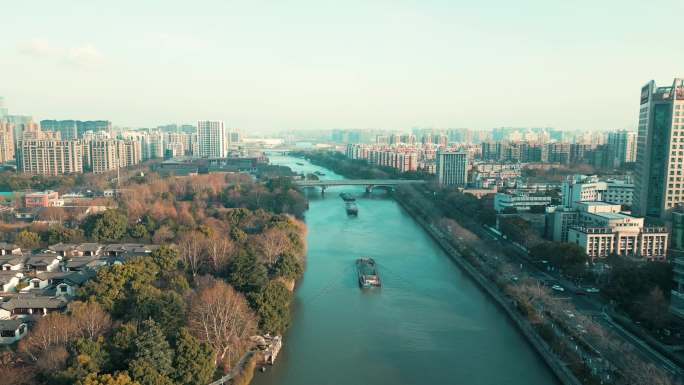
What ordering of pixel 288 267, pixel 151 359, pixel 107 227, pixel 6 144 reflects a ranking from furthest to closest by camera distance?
pixel 6 144
pixel 107 227
pixel 288 267
pixel 151 359

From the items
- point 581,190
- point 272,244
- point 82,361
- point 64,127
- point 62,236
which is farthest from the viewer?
point 64,127

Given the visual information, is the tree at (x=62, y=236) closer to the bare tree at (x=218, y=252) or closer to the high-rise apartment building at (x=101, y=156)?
the bare tree at (x=218, y=252)

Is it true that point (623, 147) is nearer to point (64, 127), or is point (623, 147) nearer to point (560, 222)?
point (560, 222)

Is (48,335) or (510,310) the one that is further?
(510,310)

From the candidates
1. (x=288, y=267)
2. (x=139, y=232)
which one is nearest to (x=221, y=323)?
(x=288, y=267)

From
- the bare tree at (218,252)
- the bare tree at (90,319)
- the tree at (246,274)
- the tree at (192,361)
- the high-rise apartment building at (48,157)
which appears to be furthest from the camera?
the high-rise apartment building at (48,157)

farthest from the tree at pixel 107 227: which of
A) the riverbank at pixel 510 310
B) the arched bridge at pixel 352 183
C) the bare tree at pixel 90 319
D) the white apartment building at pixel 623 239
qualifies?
the arched bridge at pixel 352 183
